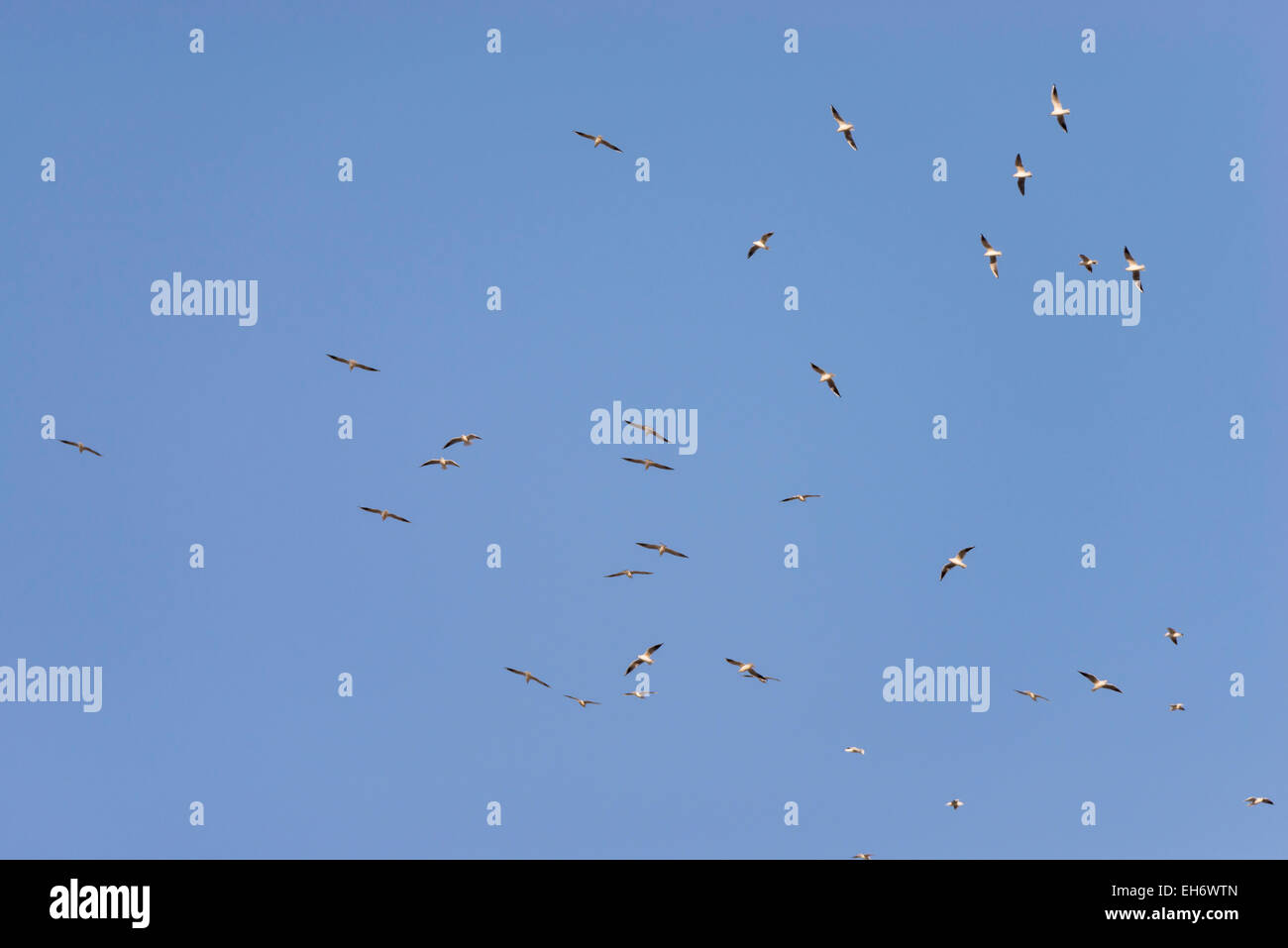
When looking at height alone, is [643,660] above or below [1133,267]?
below

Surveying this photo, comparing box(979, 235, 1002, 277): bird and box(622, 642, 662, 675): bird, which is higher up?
box(979, 235, 1002, 277): bird

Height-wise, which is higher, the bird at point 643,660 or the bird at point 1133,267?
the bird at point 1133,267

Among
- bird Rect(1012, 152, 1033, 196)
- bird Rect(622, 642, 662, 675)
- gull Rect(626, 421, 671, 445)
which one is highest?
bird Rect(1012, 152, 1033, 196)

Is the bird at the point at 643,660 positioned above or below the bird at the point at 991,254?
below

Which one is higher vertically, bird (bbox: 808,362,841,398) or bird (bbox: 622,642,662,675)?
bird (bbox: 808,362,841,398)

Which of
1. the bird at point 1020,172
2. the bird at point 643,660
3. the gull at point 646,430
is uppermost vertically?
the bird at point 1020,172

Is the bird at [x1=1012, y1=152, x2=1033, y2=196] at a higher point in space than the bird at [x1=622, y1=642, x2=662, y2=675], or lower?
higher
